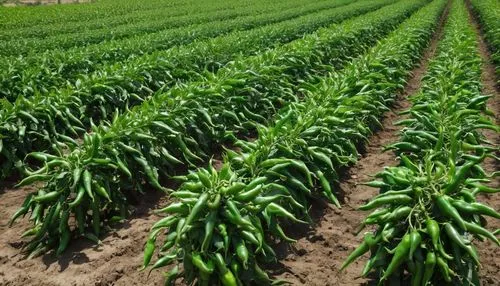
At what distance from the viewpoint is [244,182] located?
3969 millimetres

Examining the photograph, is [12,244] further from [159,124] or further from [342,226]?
[342,226]

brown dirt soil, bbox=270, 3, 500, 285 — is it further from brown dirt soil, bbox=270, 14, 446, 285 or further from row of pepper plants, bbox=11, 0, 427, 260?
row of pepper plants, bbox=11, 0, 427, 260

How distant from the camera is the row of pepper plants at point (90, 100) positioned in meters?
5.71

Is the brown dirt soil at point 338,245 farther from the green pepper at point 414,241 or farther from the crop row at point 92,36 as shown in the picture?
the crop row at point 92,36

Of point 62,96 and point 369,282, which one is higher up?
point 62,96

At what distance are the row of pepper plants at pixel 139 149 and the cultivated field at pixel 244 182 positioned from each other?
0.07 ft

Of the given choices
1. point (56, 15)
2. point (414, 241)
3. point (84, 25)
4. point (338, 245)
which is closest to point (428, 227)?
point (414, 241)

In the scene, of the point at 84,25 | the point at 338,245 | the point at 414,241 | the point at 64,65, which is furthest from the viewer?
the point at 84,25

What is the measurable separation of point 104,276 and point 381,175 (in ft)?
8.12

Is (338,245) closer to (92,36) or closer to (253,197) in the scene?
(253,197)

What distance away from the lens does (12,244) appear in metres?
4.44

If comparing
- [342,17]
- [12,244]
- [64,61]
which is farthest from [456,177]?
[342,17]

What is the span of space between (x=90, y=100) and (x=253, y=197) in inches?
187

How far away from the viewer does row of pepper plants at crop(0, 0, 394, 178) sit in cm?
571
